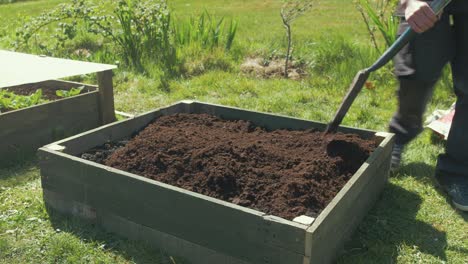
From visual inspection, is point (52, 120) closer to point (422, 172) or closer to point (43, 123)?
point (43, 123)

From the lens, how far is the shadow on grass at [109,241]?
8.48ft

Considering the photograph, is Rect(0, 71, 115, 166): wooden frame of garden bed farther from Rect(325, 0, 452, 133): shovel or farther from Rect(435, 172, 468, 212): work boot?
Rect(435, 172, 468, 212): work boot

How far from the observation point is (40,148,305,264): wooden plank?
2236 millimetres

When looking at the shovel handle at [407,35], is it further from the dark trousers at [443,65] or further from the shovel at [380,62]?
the dark trousers at [443,65]

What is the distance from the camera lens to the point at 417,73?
3.30 m

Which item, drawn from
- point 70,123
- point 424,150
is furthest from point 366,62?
point 70,123

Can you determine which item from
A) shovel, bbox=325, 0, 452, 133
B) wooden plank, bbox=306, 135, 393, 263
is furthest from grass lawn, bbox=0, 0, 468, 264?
shovel, bbox=325, 0, 452, 133

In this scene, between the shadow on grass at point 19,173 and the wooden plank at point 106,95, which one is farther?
the wooden plank at point 106,95

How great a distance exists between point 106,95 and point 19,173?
1.13 m

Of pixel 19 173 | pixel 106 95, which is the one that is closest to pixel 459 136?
pixel 106 95

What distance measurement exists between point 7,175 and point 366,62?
4130 mm

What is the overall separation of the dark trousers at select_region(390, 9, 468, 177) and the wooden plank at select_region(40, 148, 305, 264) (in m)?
1.62

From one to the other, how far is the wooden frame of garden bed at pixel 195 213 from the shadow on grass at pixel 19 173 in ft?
1.60

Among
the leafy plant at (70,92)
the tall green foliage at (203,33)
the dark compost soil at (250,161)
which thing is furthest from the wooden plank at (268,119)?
the tall green foliage at (203,33)
